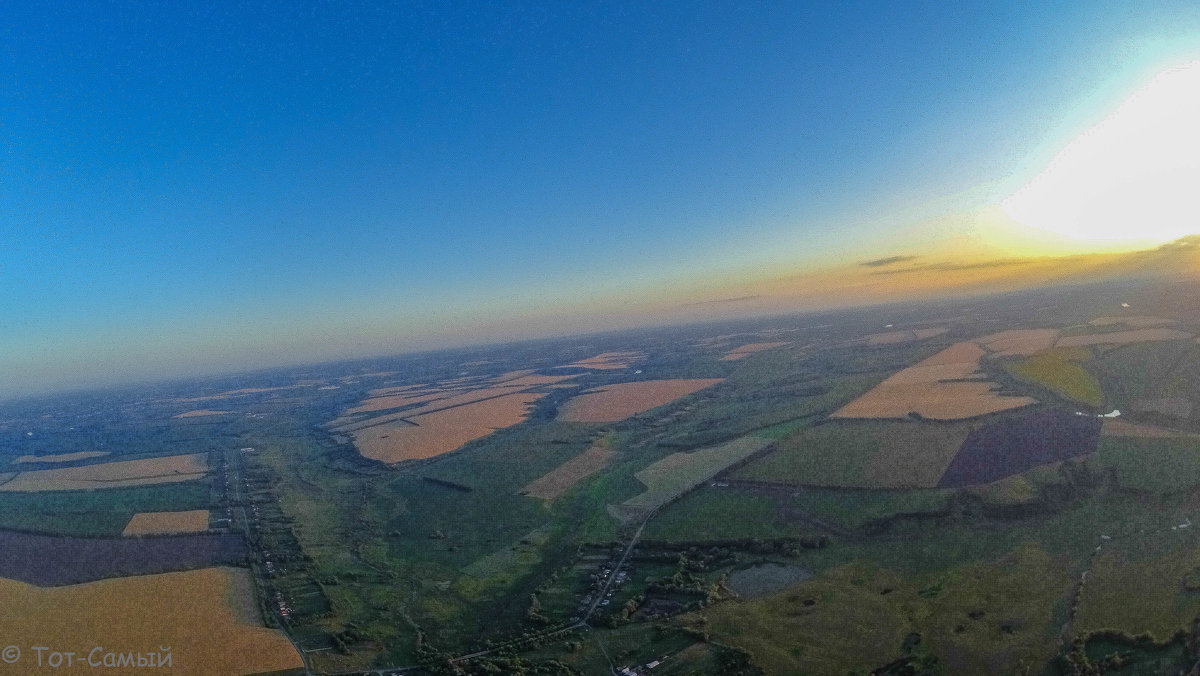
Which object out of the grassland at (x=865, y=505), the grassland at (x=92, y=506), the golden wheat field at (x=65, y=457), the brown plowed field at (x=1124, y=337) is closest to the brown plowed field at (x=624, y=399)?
the grassland at (x=865, y=505)

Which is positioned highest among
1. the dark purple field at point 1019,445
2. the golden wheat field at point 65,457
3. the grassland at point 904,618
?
the golden wheat field at point 65,457

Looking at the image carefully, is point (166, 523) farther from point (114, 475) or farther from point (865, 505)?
point (865, 505)

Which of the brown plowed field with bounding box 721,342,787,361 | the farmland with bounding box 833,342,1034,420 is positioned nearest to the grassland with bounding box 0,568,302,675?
the farmland with bounding box 833,342,1034,420

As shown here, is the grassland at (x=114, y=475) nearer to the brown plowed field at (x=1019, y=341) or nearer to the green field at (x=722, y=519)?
the green field at (x=722, y=519)

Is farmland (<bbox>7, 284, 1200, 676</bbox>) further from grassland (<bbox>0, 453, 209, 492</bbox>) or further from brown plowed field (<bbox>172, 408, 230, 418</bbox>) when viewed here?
brown plowed field (<bbox>172, 408, 230, 418</bbox>)

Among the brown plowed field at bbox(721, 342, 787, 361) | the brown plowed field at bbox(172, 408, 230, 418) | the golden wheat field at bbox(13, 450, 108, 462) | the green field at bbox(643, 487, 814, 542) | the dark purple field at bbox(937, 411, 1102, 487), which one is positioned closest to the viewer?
the green field at bbox(643, 487, 814, 542)

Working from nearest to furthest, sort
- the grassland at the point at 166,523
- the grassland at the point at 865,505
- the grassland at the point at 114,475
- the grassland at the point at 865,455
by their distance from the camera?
the grassland at the point at 865,505 → the grassland at the point at 865,455 → the grassland at the point at 166,523 → the grassland at the point at 114,475

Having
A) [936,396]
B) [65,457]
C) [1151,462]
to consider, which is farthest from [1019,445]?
[65,457]
